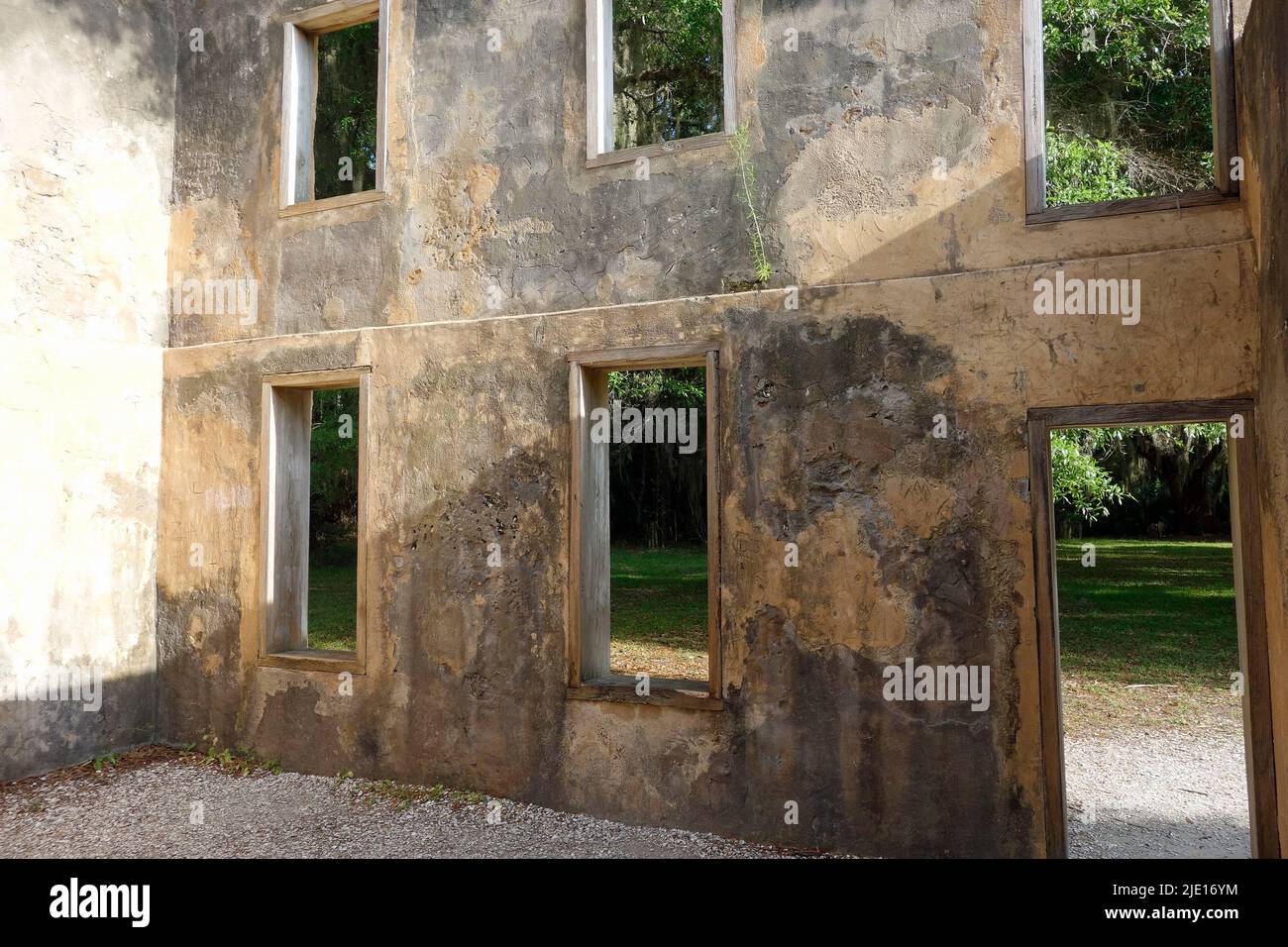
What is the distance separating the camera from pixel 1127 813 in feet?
19.4

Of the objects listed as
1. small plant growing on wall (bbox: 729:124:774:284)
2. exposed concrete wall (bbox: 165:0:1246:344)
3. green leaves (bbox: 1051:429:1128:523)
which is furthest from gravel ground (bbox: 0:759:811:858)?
green leaves (bbox: 1051:429:1128:523)

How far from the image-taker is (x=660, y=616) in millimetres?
12391

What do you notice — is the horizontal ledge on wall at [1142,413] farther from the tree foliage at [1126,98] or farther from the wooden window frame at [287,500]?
the wooden window frame at [287,500]

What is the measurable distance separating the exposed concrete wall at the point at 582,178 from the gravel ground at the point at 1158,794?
11.1 feet

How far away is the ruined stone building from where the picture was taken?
4.61 metres

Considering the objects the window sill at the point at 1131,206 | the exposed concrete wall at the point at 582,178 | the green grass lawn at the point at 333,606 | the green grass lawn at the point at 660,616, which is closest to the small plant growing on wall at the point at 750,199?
the exposed concrete wall at the point at 582,178

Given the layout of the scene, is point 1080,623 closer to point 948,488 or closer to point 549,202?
point 948,488

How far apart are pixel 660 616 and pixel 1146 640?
18.9ft

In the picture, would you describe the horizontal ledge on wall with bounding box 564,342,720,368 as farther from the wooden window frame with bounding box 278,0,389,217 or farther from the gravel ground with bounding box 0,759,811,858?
the gravel ground with bounding box 0,759,811,858

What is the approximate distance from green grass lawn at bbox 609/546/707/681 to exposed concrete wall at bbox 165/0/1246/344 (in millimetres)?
4198

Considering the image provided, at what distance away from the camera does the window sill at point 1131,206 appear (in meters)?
4.45
